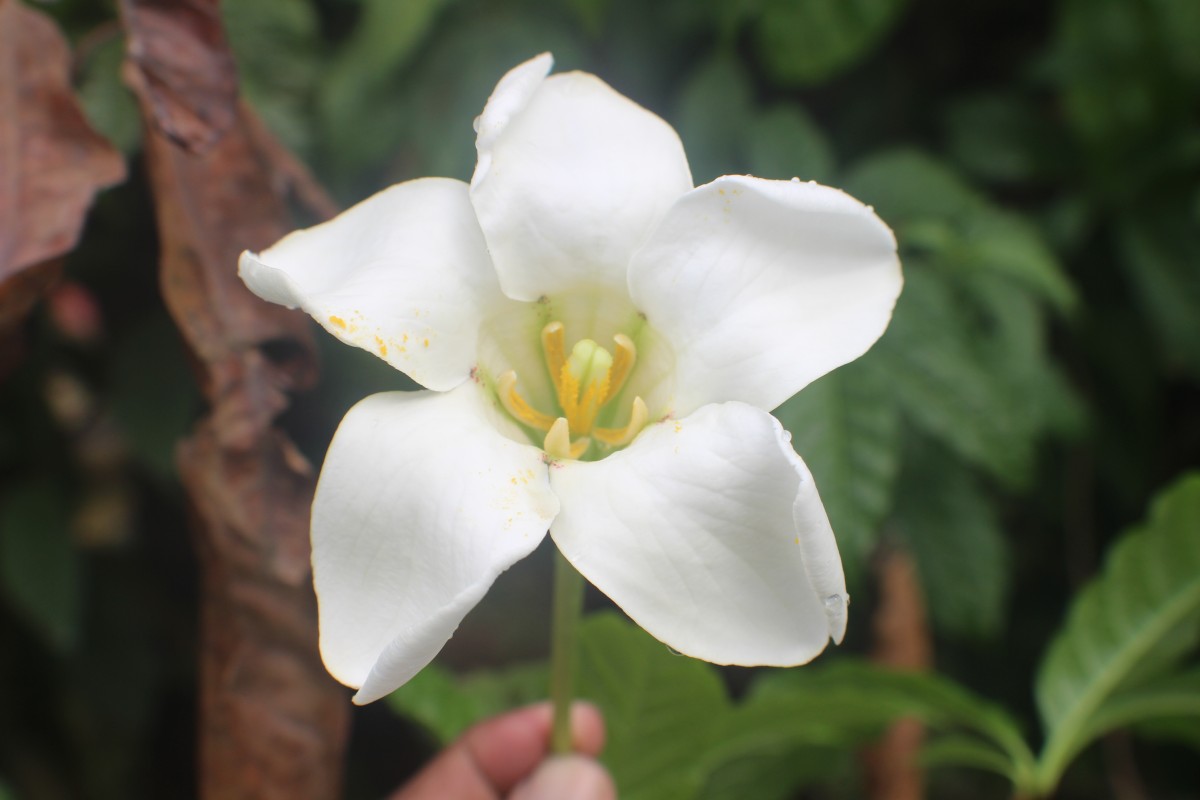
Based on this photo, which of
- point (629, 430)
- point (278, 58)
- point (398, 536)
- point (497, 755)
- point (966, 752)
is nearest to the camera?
point (398, 536)

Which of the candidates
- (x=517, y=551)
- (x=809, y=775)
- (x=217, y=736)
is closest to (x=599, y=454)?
(x=517, y=551)

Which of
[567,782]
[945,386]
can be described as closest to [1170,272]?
[945,386]

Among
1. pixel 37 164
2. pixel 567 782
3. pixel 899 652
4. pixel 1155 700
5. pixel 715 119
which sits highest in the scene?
pixel 37 164

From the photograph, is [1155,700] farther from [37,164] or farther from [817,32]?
[37,164]

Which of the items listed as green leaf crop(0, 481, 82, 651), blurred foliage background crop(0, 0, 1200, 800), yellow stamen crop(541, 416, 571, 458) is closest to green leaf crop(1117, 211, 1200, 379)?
blurred foliage background crop(0, 0, 1200, 800)

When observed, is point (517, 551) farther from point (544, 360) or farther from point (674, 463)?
point (544, 360)

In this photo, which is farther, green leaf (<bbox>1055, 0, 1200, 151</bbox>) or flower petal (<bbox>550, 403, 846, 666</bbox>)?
green leaf (<bbox>1055, 0, 1200, 151</bbox>)

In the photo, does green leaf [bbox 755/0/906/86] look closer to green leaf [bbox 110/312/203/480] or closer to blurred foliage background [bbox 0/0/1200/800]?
blurred foliage background [bbox 0/0/1200/800]
